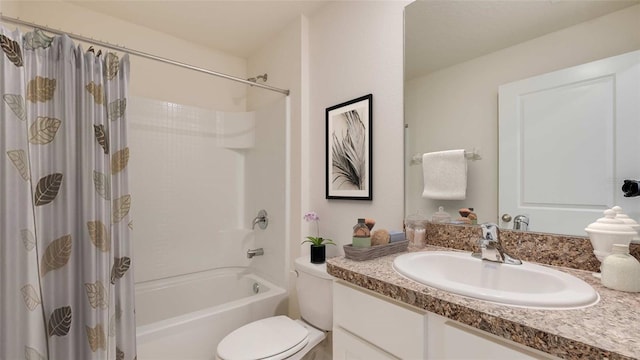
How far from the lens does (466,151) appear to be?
3.86 ft

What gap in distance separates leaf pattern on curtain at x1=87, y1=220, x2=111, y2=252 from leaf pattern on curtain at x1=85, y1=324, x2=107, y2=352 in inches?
12.7

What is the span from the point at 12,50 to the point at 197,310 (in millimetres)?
1876

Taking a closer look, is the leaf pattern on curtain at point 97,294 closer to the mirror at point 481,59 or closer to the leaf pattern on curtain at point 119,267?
the leaf pattern on curtain at point 119,267

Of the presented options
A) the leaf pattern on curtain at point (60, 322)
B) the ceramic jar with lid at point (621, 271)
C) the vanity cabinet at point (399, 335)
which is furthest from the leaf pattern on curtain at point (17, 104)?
the ceramic jar with lid at point (621, 271)

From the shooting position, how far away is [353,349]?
92 centimetres

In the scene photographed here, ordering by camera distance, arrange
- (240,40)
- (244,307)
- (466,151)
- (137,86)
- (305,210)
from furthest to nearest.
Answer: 1. (240,40)
2. (137,86)
3. (305,210)
4. (244,307)
5. (466,151)

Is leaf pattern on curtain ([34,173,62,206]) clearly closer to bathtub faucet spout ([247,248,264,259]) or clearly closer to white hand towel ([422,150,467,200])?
bathtub faucet spout ([247,248,264,259])

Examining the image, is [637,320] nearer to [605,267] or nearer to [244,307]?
[605,267]

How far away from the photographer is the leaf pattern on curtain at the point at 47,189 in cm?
108

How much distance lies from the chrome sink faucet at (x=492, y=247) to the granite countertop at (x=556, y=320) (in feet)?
0.60

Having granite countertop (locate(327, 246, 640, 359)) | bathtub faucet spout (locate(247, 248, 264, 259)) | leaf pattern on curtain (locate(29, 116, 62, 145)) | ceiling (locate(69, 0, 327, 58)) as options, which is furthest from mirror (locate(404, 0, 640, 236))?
leaf pattern on curtain (locate(29, 116, 62, 145))

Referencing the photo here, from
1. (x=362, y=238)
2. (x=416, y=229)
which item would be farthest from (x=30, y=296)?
(x=416, y=229)

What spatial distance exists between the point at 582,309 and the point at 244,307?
160cm

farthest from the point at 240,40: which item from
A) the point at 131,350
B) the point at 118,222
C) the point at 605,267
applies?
the point at 605,267
